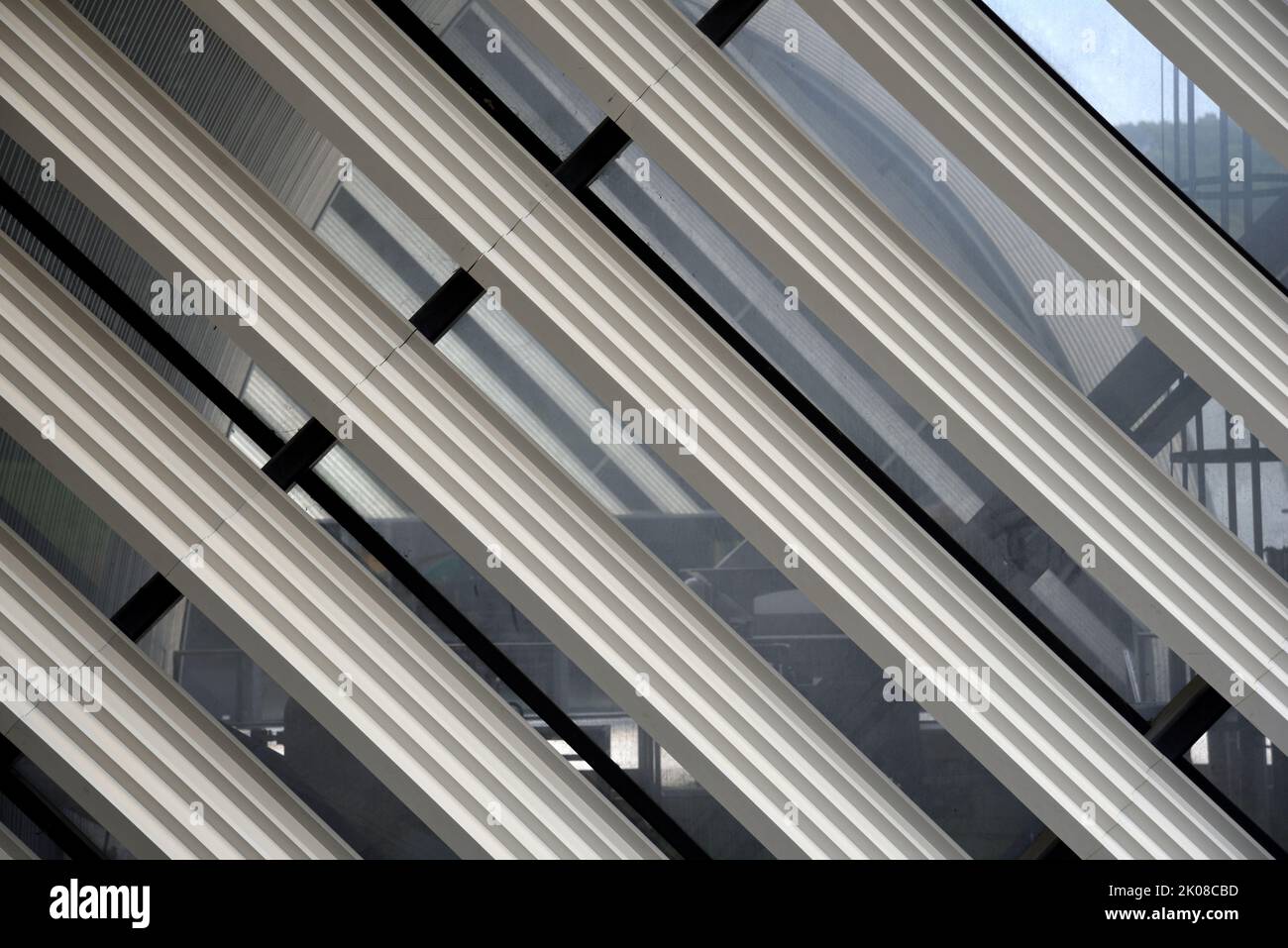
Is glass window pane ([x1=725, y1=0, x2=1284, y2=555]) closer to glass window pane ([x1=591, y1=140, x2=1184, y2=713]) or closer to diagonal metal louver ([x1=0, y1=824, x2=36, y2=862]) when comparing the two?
glass window pane ([x1=591, y1=140, x2=1184, y2=713])

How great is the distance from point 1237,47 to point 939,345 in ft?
4.20

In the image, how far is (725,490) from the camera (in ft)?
9.89

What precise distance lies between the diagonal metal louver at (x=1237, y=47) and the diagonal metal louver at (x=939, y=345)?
0.99 meters

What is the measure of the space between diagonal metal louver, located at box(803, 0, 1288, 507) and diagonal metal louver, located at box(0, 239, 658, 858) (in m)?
2.20

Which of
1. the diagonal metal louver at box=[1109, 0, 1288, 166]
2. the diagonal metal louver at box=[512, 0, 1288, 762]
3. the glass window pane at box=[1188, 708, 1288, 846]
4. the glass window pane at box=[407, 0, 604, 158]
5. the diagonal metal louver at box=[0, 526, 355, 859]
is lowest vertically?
the glass window pane at box=[1188, 708, 1288, 846]

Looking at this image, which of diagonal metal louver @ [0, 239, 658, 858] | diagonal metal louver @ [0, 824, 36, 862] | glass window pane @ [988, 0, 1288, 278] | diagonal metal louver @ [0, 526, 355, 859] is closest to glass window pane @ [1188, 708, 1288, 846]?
glass window pane @ [988, 0, 1288, 278]

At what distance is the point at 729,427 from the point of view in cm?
305

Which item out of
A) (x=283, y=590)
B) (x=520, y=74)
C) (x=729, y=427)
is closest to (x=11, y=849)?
(x=283, y=590)

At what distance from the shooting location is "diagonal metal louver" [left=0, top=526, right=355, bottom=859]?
2865mm

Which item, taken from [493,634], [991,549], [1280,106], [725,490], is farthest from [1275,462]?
[493,634]

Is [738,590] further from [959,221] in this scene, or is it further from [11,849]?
[11,849]
